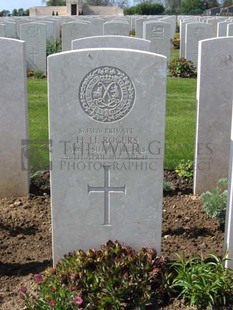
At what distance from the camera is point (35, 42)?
1412 centimetres

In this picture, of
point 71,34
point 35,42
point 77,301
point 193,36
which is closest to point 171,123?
point 77,301

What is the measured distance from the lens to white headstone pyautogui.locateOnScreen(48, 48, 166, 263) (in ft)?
11.5

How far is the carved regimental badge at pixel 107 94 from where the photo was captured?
352 cm

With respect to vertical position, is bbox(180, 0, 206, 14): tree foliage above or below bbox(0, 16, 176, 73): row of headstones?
above

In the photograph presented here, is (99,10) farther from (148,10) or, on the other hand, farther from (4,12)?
(4,12)

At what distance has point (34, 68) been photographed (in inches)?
559

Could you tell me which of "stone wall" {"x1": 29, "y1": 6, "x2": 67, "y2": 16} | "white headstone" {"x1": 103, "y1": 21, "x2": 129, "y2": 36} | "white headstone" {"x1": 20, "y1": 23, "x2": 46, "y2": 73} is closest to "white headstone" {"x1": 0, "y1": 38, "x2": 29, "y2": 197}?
"white headstone" {"x1": 20, "y1": 23, "x2": 46, "y2": 73}

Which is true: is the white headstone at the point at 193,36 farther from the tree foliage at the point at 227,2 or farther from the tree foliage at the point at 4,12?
the tree foliage at the point at 227,2

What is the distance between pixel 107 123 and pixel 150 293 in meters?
1.17

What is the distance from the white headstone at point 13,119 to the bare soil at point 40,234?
0.58 ft

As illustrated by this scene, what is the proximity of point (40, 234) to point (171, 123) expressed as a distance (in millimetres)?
4071

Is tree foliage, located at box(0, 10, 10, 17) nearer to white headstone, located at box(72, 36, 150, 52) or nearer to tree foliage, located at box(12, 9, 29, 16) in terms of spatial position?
tree foliage, located at box(12, 9, 29, 16)

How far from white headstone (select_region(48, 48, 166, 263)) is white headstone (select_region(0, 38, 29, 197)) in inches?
68.8

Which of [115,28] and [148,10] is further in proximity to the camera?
[148,10]
